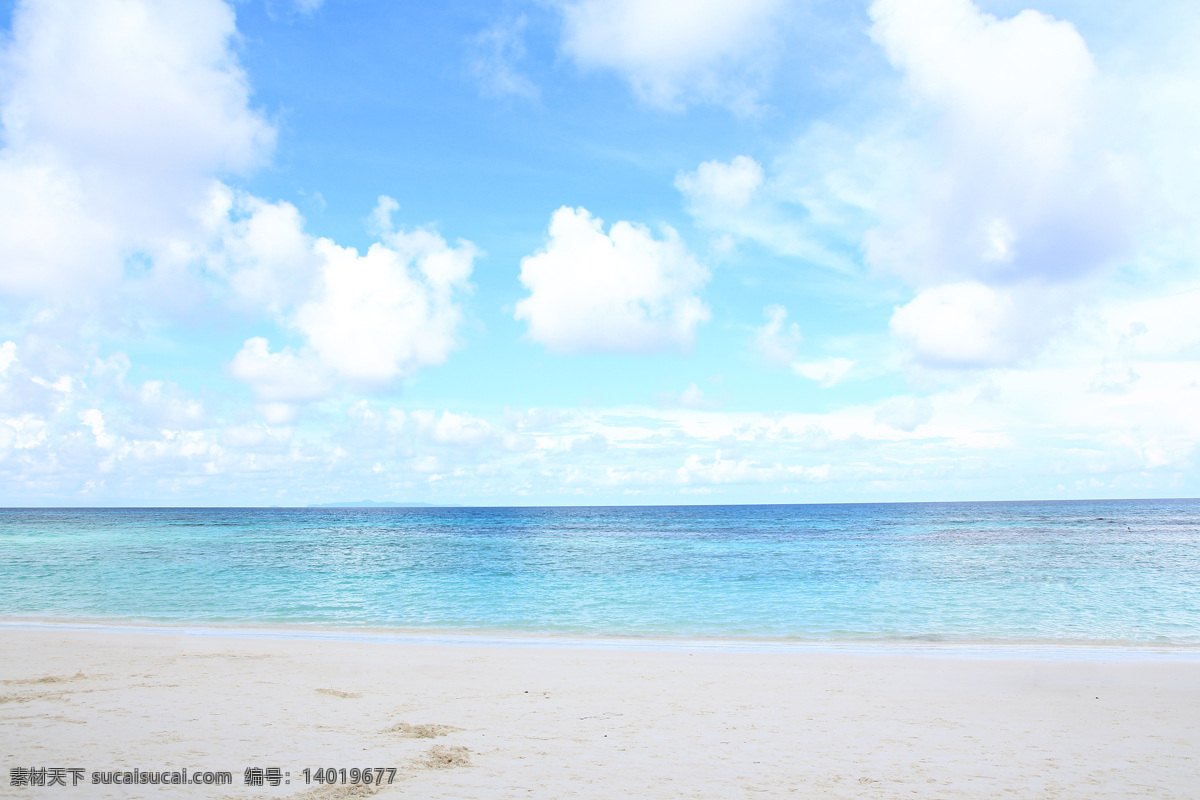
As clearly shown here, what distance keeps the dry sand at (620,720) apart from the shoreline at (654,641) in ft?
1.71

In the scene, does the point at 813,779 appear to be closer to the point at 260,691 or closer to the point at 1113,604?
the point at 260,691

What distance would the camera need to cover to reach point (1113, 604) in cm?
2345

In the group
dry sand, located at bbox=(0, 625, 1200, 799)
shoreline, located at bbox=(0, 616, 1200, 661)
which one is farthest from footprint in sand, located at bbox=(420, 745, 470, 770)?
shoreline, located at bbox=(0, 616, 1200, 661)

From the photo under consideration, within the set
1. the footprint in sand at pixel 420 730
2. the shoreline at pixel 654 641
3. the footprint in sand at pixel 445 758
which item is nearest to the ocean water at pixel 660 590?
the shoreline at pixel 654 641

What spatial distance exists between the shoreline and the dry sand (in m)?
0.52

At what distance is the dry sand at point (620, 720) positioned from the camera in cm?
772

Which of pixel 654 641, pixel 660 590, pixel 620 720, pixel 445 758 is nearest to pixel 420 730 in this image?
pixel 445 758

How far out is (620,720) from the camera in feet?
33.0

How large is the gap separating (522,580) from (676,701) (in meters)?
21.4

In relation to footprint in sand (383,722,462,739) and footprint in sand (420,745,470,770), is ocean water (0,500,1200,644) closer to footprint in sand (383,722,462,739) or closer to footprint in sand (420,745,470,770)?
footprint in sand (383,722,462,739)

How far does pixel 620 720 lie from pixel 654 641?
318 inches

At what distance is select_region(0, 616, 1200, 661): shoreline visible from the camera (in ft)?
53.2

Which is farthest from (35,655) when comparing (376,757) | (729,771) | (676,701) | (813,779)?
(813,779)

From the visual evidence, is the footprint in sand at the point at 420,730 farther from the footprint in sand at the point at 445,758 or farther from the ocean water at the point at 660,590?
the ocean water at the point at 660,590
